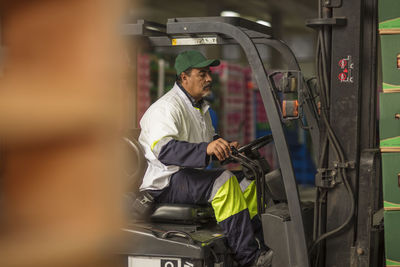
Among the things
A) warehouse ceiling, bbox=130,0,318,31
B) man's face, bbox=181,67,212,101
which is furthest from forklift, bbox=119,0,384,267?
warehouse ceiling, bbox=130,0,318,31

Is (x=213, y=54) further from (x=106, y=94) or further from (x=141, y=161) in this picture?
(x=106, y=94)

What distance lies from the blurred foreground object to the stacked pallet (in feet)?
10.8

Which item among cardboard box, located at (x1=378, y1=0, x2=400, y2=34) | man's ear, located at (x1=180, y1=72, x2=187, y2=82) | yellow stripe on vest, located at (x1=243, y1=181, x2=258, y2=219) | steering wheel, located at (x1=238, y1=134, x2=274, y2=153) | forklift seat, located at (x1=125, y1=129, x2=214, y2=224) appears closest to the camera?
cardboard box, located at (x1=378, y1=0, x2=400, y2=34)

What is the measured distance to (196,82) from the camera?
15.8ft

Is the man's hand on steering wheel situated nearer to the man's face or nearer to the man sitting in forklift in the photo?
the man sitting in forklift

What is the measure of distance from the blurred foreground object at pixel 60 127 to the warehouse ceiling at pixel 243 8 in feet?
59.7

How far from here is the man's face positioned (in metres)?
4.83

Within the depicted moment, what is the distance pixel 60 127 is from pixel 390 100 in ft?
11.2

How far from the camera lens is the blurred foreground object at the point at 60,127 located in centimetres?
97

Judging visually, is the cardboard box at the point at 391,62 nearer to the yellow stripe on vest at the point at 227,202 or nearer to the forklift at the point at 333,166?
the forklift at the point at 333,166

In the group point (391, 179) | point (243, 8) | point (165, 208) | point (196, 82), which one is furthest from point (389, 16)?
point (243, 8)

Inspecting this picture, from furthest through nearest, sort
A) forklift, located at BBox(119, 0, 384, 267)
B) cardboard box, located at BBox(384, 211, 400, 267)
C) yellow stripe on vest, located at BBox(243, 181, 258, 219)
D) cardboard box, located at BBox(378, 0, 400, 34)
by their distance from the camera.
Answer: yellow stripe on vest, located at BBox(243, 181, 258, 219)
forklift, located at BBox(119, 0, 384, 267)
cardboard box, located at BBox(384, 211, 400, 267)
cardboard box, located at BBox(378, 0, 400, 34)

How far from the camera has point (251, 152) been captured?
15.9 feet

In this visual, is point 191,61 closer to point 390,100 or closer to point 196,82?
point 196,82
